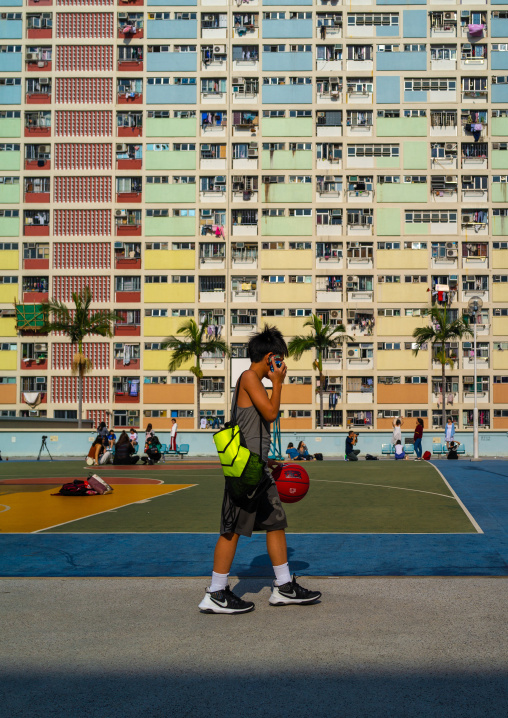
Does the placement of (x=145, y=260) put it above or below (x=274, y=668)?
above

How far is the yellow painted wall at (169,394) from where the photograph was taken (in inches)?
2692

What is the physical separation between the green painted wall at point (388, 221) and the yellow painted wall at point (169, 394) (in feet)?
67.2

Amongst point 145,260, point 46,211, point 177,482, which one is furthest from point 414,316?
point 177,482

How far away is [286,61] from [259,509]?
225 ft

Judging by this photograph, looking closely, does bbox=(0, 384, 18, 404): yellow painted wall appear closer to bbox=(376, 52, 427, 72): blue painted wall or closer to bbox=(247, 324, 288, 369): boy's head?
bbox=(376, 52, 427, 72): blue painted wall

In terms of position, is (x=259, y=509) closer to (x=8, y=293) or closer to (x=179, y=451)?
(x=179, y=451)

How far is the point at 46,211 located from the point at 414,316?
106 feet

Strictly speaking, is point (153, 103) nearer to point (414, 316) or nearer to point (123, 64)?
point (123, 64)

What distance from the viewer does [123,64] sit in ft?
231

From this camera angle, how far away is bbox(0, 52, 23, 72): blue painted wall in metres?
70.8

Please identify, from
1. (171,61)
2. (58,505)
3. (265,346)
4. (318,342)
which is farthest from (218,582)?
(171,61)

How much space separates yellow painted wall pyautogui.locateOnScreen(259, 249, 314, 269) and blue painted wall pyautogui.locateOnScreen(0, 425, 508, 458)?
2563 cm

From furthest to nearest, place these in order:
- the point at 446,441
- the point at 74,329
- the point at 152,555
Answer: the point at 74,329 < the point at 446,441 < the point at 152,555

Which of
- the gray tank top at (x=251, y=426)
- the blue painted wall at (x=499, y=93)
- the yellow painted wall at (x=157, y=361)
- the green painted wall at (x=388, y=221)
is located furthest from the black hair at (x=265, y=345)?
the blue painted wall at (x=499, y=93)
